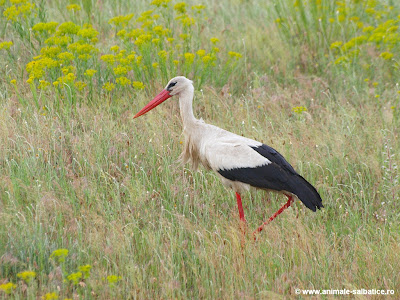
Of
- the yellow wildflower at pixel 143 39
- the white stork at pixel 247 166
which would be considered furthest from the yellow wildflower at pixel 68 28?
the white stork at pixel 247 166

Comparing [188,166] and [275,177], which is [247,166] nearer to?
[275,177]

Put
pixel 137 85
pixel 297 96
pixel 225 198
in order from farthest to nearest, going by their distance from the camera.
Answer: pixel 297 96, pixel 137 85, pixel 225 198

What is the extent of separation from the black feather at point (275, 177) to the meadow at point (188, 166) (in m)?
0.19

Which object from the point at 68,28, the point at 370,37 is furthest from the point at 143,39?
the point at 370,37

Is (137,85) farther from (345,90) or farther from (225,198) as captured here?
(345,90)

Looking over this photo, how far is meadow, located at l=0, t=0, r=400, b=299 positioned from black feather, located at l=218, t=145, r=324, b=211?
0.19m

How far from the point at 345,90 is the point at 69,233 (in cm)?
374

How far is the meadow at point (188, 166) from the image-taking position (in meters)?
3.65

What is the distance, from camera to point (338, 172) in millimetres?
4980

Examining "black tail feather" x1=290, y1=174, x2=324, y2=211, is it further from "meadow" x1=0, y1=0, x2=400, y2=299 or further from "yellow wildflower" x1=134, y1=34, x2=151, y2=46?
"yellow wildflower" x1=134, y1=34, x2=151, y2=46

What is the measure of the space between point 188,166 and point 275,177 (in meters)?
1.01

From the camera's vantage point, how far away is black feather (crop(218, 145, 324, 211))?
4.25 meters

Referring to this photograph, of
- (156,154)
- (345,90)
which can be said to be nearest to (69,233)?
(156,154)

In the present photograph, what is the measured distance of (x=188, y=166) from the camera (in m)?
5.11
